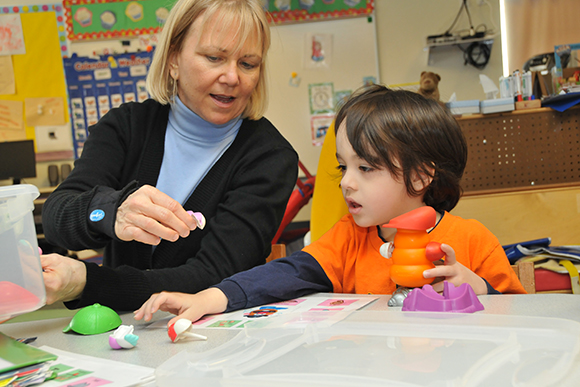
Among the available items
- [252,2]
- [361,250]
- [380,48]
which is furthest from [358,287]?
[380,48]

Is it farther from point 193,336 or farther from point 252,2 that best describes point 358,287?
point 252,2

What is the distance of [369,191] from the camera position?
34.2 inches

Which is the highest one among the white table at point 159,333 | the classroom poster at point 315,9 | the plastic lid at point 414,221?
the classroom poster at point 315,9

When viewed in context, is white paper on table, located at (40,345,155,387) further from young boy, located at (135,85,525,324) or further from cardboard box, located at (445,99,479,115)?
cardboard box, located at (445,99,479,115)

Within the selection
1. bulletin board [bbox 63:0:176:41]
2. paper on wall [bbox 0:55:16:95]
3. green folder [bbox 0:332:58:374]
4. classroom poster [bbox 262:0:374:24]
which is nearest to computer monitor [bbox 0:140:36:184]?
paper on wall [bbox 0:55:16:95]

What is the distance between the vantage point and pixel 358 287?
92 centimetres

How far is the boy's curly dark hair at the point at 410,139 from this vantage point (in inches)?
34.3

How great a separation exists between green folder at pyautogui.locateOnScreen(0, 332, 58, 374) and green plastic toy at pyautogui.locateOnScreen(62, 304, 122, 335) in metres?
0.10

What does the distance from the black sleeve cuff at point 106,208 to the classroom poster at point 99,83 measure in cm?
329

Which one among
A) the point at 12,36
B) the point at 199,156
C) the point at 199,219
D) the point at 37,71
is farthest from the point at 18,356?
the point at 12,36

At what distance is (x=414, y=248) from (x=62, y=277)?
528mm

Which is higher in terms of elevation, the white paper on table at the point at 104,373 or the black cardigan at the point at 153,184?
the black cardigan at the point at 153,184

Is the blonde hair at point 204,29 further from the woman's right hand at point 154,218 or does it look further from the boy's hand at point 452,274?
the boy's hand at point 452,274

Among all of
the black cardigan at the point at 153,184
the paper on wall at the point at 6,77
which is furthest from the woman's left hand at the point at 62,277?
the paper on wall at the point at 6,77
